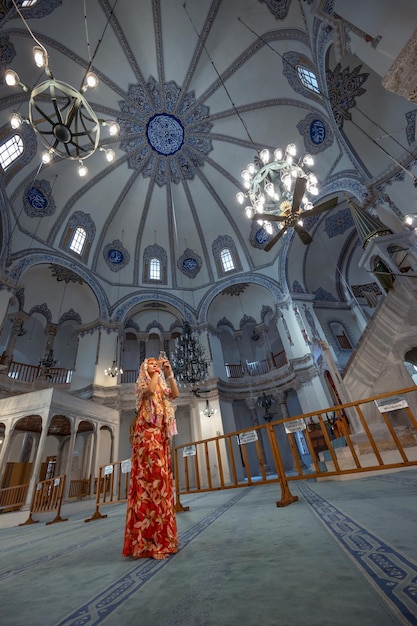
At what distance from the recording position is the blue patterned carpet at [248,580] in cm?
100

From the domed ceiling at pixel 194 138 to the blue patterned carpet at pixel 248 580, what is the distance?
6216 mm

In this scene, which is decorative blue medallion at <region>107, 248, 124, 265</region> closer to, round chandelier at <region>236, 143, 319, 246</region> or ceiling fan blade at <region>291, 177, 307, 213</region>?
round chandelier at <region>236, 143, 319, 246</region>

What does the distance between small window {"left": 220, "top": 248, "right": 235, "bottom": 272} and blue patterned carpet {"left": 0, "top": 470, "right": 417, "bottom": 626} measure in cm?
1492

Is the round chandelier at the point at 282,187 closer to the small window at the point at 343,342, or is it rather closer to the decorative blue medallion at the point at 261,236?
the decorative blue medallion at the point at 261,236

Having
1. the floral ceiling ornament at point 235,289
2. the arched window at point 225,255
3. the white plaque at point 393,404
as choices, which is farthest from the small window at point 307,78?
the white plaque at point 393,404

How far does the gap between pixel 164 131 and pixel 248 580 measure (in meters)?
17.9

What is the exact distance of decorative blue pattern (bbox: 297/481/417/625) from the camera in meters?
0.95

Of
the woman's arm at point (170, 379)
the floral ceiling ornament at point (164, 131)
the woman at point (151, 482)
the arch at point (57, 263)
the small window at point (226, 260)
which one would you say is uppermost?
the floral ceiling ornament at point (164, 131)

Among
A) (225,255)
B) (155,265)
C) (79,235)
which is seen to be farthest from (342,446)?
(79,235)

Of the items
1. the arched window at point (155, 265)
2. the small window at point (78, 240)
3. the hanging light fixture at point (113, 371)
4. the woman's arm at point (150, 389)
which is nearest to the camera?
the woman's arm at point (150, 389)

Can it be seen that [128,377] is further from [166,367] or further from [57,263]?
[166,367]

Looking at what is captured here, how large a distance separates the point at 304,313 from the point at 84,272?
38.6 feet

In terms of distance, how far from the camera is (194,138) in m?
15.0

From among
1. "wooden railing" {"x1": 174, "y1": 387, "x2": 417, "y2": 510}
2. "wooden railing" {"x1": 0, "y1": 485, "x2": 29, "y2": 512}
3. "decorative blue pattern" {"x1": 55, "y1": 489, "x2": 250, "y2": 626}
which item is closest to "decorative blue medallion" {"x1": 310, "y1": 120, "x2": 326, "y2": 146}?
"wooden railing" {"x1": 174, "y1": 387, "x2": 417, "y2": 510}
